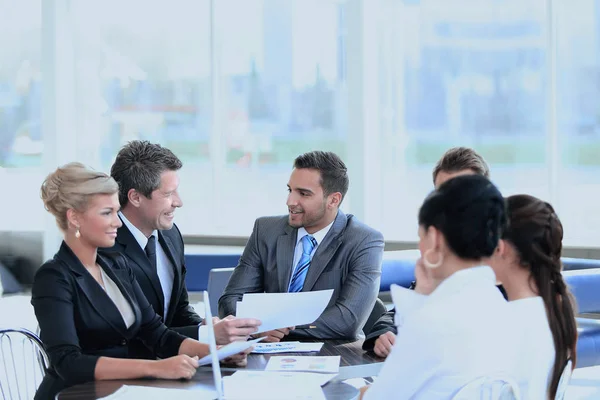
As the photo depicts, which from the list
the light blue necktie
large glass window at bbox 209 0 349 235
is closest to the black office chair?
the light blue necktie

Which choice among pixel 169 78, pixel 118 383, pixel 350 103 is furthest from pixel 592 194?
pixel 118 383

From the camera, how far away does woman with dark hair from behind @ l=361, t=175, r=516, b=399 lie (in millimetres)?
1919

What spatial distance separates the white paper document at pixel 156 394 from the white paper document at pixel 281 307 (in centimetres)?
49

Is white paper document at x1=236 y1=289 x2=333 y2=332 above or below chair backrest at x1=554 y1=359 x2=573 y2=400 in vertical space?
above

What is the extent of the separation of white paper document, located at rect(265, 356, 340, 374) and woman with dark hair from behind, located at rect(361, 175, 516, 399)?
753 millimetres

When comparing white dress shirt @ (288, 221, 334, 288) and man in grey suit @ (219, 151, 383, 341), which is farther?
white dress shirt @ (288, 221, 334, 288)

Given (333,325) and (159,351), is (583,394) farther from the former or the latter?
(159,351)

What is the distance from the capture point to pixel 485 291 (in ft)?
6.40

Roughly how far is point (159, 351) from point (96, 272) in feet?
1.18

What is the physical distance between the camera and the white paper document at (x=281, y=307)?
2.93 meters

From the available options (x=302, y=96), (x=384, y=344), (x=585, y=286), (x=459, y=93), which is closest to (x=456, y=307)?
(x=384, y=344)

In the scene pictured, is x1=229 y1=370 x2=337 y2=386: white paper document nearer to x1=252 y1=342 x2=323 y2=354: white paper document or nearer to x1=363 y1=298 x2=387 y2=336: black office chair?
x1=252 y1=342 x2=323 y2=354: white paper document

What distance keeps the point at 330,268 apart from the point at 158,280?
679 mm

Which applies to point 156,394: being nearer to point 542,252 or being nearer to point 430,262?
point 430,262
